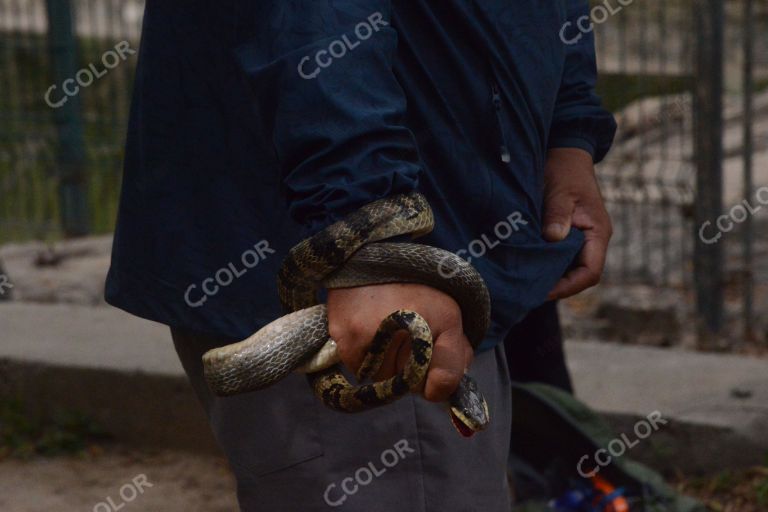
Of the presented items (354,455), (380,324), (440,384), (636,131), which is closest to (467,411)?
(440,384)

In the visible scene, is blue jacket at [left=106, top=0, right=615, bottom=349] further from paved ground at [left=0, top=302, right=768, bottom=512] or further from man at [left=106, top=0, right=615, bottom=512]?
paved ground at [left=0, top=302, right=768, bottom=512]

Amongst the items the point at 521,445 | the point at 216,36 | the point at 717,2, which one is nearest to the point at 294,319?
the point at 216,36

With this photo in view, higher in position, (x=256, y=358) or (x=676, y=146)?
(x=256, y=358)

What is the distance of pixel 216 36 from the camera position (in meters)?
2.04

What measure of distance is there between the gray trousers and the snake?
246mm

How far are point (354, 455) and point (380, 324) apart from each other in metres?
0.45

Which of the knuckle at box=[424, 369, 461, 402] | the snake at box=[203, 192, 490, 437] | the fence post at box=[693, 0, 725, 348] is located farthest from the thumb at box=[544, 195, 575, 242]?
the fence post at box=[693, 0, 725, 348]

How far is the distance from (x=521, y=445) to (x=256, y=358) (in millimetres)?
1780

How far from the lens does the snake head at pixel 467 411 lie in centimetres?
182

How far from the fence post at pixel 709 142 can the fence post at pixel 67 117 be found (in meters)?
3.36

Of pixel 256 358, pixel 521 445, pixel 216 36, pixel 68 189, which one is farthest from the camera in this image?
pixel 68 189

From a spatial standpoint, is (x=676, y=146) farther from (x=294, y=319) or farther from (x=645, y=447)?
(x=294, y=319)

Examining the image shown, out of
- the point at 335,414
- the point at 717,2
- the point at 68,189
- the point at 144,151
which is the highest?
the point at 144,151

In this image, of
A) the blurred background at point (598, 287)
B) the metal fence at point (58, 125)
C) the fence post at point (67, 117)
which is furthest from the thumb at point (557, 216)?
the fence post at point (67, 117)
